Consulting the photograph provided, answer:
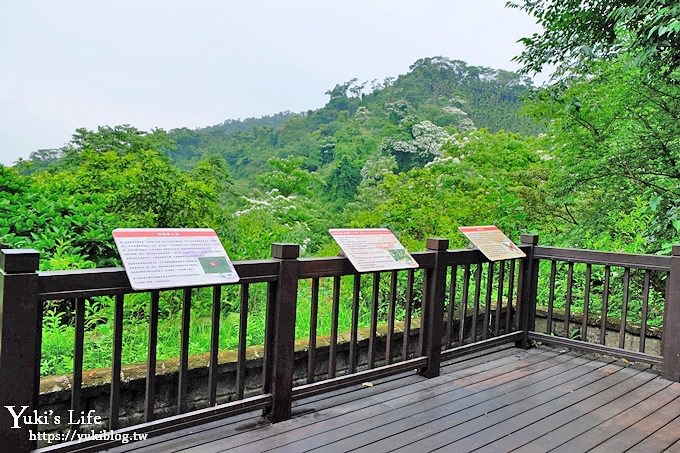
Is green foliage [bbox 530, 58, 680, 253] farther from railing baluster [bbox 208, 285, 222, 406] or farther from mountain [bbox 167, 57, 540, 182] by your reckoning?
mountain [bbox 167, 57, 540, 182]

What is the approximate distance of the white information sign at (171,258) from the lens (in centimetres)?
177

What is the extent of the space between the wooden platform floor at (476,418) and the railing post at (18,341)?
478 millimetres

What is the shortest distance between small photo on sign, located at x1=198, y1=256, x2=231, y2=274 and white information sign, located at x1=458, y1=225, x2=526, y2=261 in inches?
73.7

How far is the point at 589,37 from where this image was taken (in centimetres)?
470

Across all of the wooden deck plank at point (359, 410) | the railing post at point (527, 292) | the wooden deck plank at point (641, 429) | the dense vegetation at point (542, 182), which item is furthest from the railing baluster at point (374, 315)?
the dense vegetation at point (542, 182)

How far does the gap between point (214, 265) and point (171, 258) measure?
0.61 ft

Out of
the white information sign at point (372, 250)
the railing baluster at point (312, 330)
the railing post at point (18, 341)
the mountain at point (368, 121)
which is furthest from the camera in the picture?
the mountain at point (368, 121)

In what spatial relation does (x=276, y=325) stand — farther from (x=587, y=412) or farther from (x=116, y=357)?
(x=587, y=412)

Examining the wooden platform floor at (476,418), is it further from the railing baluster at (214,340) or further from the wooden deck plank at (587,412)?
the railing baluster at (214,340)

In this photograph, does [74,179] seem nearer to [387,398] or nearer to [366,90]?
[387,398]

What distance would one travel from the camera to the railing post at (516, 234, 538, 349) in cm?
376

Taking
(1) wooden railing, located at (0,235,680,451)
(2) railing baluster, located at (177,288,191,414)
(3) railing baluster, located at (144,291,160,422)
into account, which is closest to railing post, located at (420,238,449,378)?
(1) wooden railing, located at (0,235,680,451)

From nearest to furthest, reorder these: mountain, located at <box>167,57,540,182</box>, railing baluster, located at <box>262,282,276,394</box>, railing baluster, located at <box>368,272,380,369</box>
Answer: railing baluster, located at <box>262,282,276,394</box>
railing baluster, located at <box>368,272,380,369</box>
mountain, located at <box>167,57,540,182</box>

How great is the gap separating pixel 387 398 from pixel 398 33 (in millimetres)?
24636
